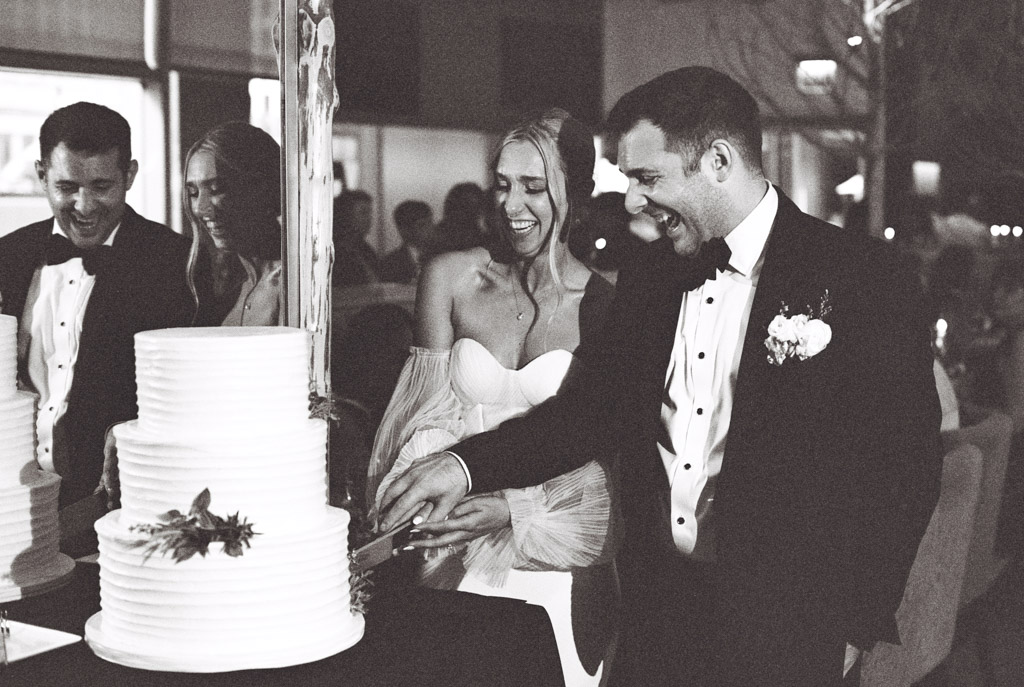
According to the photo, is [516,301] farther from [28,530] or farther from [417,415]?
[28,530]

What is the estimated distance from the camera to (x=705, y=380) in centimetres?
244

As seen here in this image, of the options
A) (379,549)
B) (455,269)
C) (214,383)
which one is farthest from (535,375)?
(214,383)

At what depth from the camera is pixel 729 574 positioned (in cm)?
239

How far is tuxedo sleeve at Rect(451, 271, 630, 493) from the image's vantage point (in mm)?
2684

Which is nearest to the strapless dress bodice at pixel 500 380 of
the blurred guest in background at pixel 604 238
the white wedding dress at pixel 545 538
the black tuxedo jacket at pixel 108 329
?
the white wedding dress at pixel 545 538

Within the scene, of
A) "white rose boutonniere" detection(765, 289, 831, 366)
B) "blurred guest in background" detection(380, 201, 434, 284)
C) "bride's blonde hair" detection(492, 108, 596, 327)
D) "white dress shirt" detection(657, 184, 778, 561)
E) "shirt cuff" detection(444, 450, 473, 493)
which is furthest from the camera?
"blurred guest in background" detection(380, 201, 434, 284)

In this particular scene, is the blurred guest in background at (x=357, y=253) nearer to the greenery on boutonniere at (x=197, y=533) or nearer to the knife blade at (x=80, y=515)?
the knife blade at (x=80, y=515)

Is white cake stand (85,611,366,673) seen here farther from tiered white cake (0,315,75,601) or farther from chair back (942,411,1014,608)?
chair back (942,411,1014,608)

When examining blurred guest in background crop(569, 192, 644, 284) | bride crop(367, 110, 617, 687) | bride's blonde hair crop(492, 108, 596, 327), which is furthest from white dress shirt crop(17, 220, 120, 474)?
blurred guest in background crop(569, 192, 644, 284)

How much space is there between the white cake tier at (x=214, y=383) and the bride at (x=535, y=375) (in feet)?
3.98

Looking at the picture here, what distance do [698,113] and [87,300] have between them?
5.21 ft

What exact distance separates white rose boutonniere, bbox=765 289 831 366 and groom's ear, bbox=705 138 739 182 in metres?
0.37

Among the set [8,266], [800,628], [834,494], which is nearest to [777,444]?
[834,494]

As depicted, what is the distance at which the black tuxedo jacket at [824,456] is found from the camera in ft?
7.43
